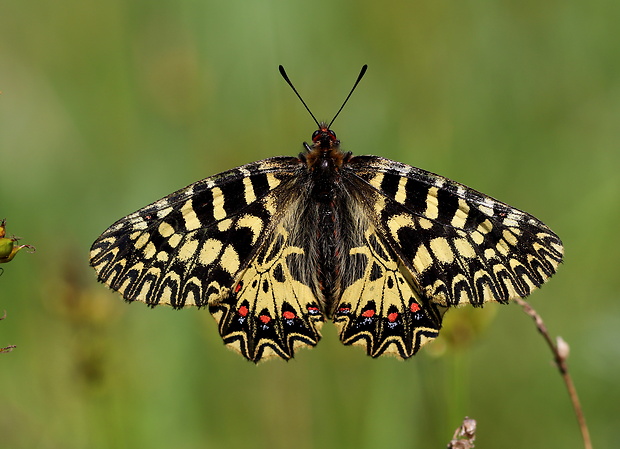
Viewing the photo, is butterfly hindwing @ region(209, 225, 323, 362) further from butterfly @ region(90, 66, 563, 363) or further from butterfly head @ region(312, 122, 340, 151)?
butterfly head @ region(312, 122, 340, 151)

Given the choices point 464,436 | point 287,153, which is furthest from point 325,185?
point 287,153

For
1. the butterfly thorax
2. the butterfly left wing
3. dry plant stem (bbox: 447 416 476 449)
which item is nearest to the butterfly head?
the butterfly thorax

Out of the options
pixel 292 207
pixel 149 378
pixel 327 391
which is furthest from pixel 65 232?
pixel 292 207

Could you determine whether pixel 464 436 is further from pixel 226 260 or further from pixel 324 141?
pixel 324 141

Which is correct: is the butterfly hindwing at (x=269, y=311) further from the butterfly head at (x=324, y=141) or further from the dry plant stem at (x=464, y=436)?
the dry plant stem at (x=464, y=436)

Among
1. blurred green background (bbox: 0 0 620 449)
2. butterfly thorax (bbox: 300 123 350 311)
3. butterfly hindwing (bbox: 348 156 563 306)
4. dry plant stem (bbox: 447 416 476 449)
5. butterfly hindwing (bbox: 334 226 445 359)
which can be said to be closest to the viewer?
dry plant stem (bbox: 447 416 476 449)

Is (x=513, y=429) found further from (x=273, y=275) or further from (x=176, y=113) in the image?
(x=176, y=113)

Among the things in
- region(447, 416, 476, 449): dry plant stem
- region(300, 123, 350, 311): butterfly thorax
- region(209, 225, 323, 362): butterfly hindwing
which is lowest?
region(447, 416, 476, 449): dry plant stem
